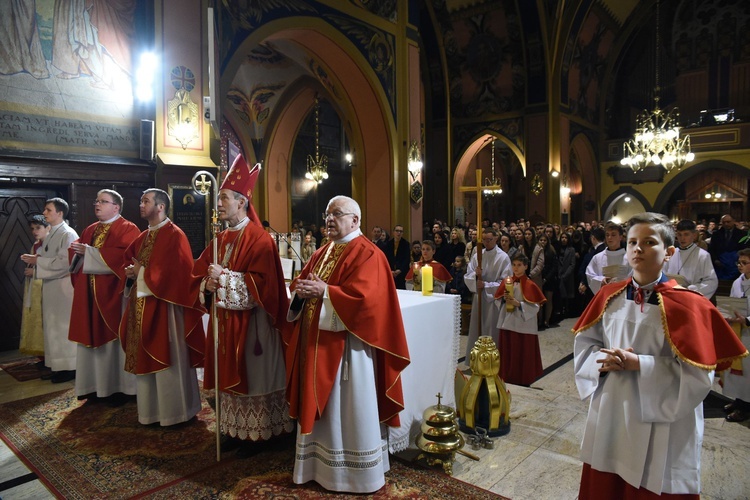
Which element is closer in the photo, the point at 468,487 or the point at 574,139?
the point at 468,487

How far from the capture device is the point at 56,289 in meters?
5.64

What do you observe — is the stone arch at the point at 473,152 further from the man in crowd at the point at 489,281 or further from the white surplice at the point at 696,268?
the white surplice at the point at 696,268

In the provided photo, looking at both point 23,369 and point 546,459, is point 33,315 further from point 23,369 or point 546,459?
point 546,459

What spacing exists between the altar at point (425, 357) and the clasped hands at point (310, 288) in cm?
82

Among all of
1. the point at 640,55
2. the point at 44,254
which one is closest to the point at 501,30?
the point at 640,55

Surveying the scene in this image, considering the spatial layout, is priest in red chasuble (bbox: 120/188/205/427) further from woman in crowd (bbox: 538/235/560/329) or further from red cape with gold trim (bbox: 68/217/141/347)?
woman in crowd (bbox: 538/235/560/329)

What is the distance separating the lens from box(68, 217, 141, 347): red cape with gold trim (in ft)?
15.6

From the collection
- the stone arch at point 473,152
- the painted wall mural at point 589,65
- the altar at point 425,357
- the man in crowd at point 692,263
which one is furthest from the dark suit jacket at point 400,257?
the painted wall mural at point 589,65

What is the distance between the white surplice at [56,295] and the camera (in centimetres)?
554

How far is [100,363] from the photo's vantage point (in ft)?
15.7

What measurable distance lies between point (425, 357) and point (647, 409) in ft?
6.29

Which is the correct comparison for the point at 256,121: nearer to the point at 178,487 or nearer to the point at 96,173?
the point at 96,173

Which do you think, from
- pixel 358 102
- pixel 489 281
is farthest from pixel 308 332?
pixel 358 102

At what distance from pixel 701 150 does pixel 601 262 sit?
1635cm
